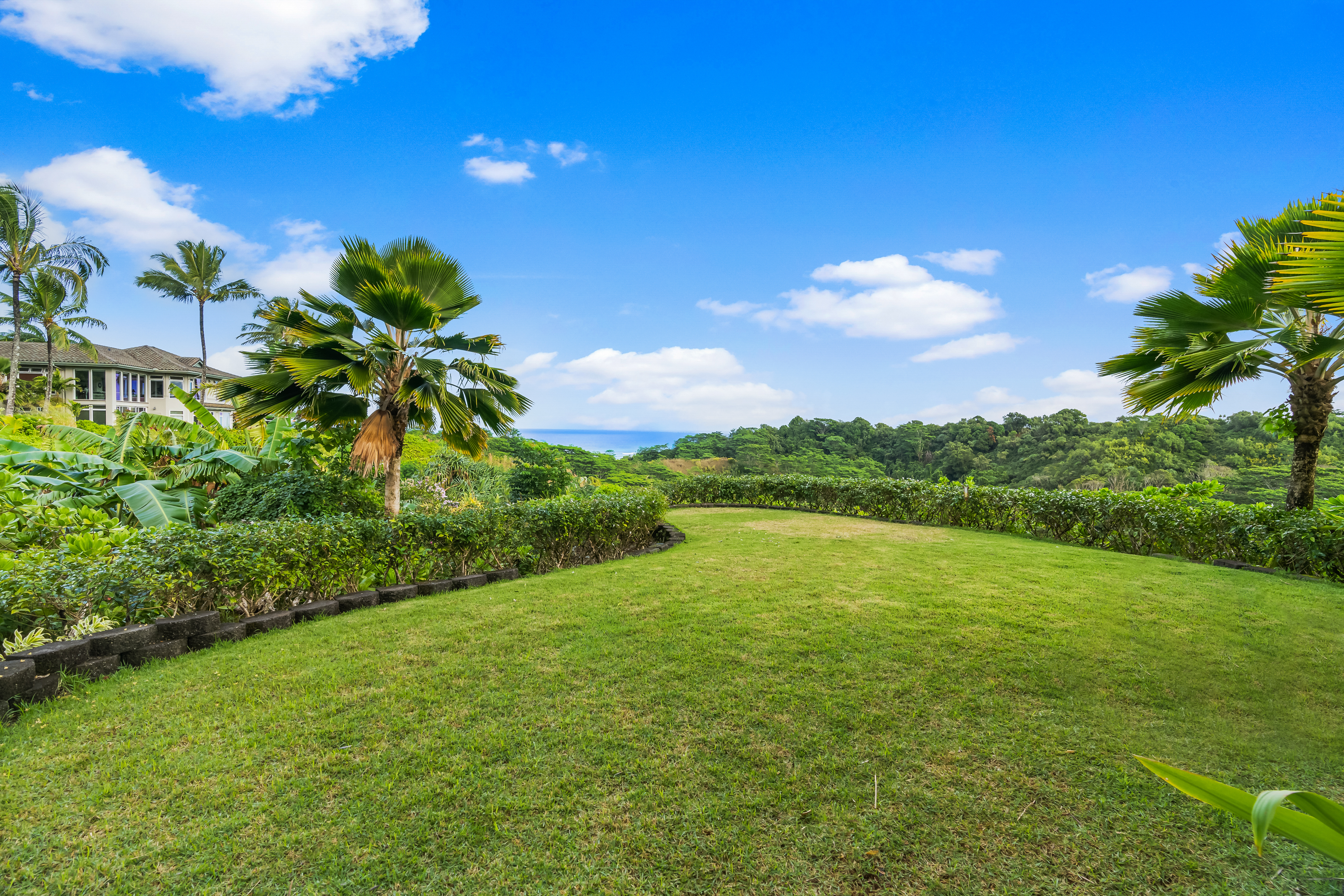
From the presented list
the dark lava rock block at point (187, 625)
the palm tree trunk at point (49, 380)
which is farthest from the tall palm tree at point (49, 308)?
the dark lava rock block at point (187, 625)

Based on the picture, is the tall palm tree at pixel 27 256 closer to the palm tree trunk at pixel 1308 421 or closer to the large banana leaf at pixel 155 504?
the large banana leaf at pixel 155 504

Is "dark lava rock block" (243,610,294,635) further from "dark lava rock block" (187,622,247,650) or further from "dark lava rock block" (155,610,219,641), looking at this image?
"dark lava rock block" (155,610,219,641)

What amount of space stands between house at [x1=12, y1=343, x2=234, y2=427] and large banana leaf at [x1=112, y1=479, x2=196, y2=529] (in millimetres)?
26135

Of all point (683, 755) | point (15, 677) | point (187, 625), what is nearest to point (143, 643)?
point (187, 625)

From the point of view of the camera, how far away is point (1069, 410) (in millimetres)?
24906

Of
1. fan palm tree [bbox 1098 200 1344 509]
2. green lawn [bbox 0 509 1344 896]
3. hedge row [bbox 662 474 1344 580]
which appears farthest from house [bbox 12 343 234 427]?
fan palm tree [bbox 1098 200 1344 509]

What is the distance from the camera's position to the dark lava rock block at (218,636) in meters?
3.97

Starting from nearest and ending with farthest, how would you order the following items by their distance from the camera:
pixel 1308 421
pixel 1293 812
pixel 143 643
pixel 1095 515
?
pixel 1293 812 → pixel 143 643 → pixel 1308 421 → pixel 1095 515

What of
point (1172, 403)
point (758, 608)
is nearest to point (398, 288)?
point (758, 608)

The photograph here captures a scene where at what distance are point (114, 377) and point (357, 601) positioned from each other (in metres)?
38.8

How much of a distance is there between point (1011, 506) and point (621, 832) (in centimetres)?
997

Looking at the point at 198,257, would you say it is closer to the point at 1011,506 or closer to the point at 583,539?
the point at 583,539

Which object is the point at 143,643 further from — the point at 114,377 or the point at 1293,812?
the point at 114,377

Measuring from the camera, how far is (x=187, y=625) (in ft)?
12.9
